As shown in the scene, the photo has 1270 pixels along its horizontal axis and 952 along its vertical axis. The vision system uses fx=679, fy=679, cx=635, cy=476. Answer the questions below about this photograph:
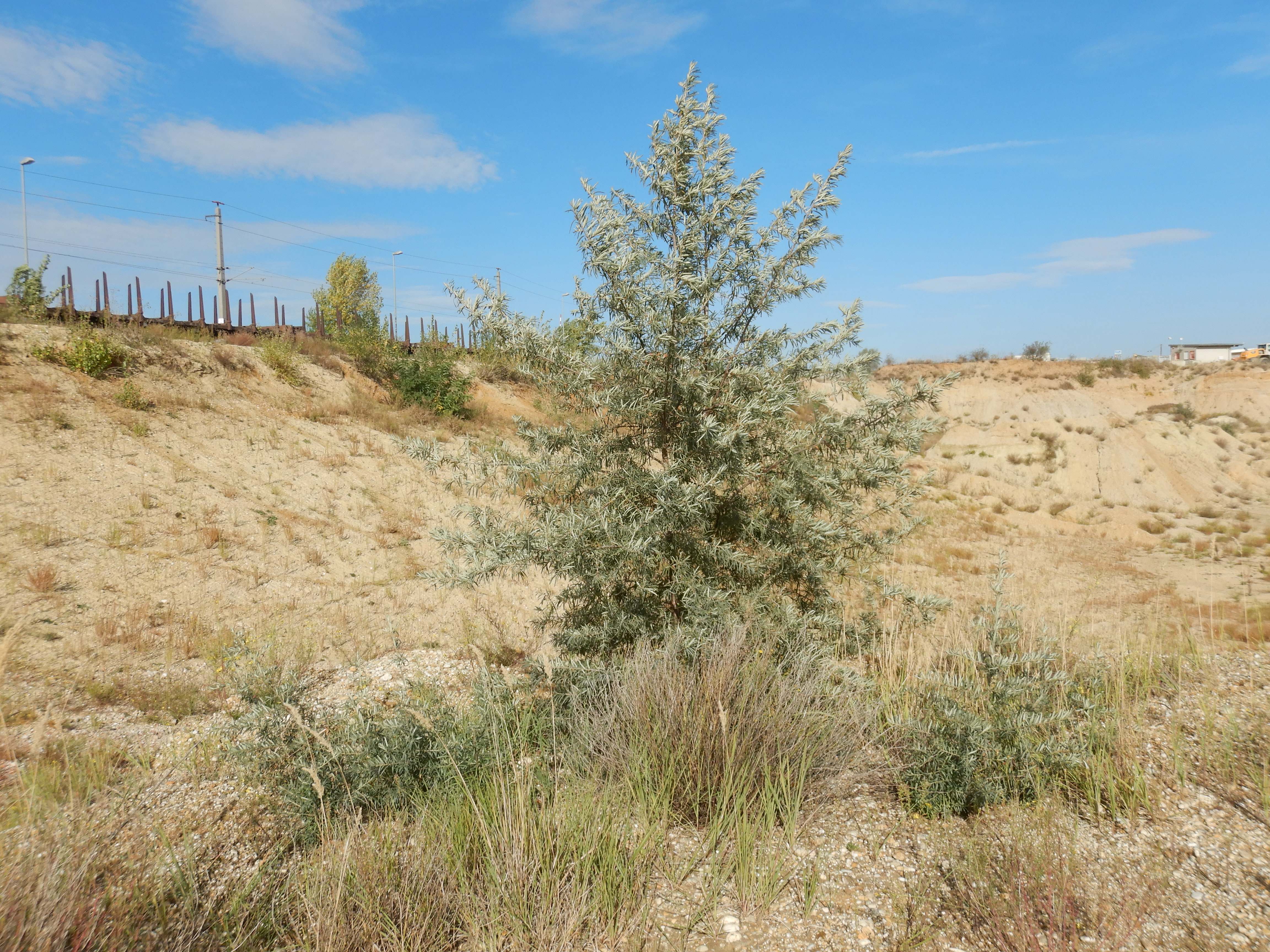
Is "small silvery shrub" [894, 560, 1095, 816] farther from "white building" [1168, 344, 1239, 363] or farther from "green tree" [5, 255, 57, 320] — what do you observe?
"white building" [1168, 344, 1239, 363]

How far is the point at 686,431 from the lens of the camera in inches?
198

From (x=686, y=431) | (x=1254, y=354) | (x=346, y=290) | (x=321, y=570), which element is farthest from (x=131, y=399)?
(x=1254, y=354)

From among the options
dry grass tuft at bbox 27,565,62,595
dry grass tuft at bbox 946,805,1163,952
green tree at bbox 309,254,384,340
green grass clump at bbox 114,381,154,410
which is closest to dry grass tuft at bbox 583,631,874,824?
dry grass tuft at bbox 946,805,1163,952

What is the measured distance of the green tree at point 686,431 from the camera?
4.83 metres

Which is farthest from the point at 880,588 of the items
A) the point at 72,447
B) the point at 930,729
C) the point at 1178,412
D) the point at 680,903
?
the point at 1178,412

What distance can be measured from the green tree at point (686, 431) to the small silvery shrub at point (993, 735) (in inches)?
41.1

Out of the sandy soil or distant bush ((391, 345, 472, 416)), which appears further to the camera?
distant bush ((391, 345, 472, 416))

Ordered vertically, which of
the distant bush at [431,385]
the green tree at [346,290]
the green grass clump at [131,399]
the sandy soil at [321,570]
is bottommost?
the sandy soil at [321,570]

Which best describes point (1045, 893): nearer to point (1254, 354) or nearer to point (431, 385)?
point (431, 385)

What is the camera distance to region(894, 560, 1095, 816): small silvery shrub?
3764 millimetres

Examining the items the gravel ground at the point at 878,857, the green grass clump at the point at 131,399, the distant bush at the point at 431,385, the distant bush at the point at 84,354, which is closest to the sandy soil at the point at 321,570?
the gravel ground at the point at 878,857

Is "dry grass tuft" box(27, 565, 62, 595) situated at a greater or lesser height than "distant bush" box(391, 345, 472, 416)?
lesser

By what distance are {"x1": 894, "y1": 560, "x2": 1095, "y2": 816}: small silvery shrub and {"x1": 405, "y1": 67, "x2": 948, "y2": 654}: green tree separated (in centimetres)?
104

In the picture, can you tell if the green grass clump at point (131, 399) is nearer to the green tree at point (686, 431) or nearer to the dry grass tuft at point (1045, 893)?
the green tree at point (686, 431)
